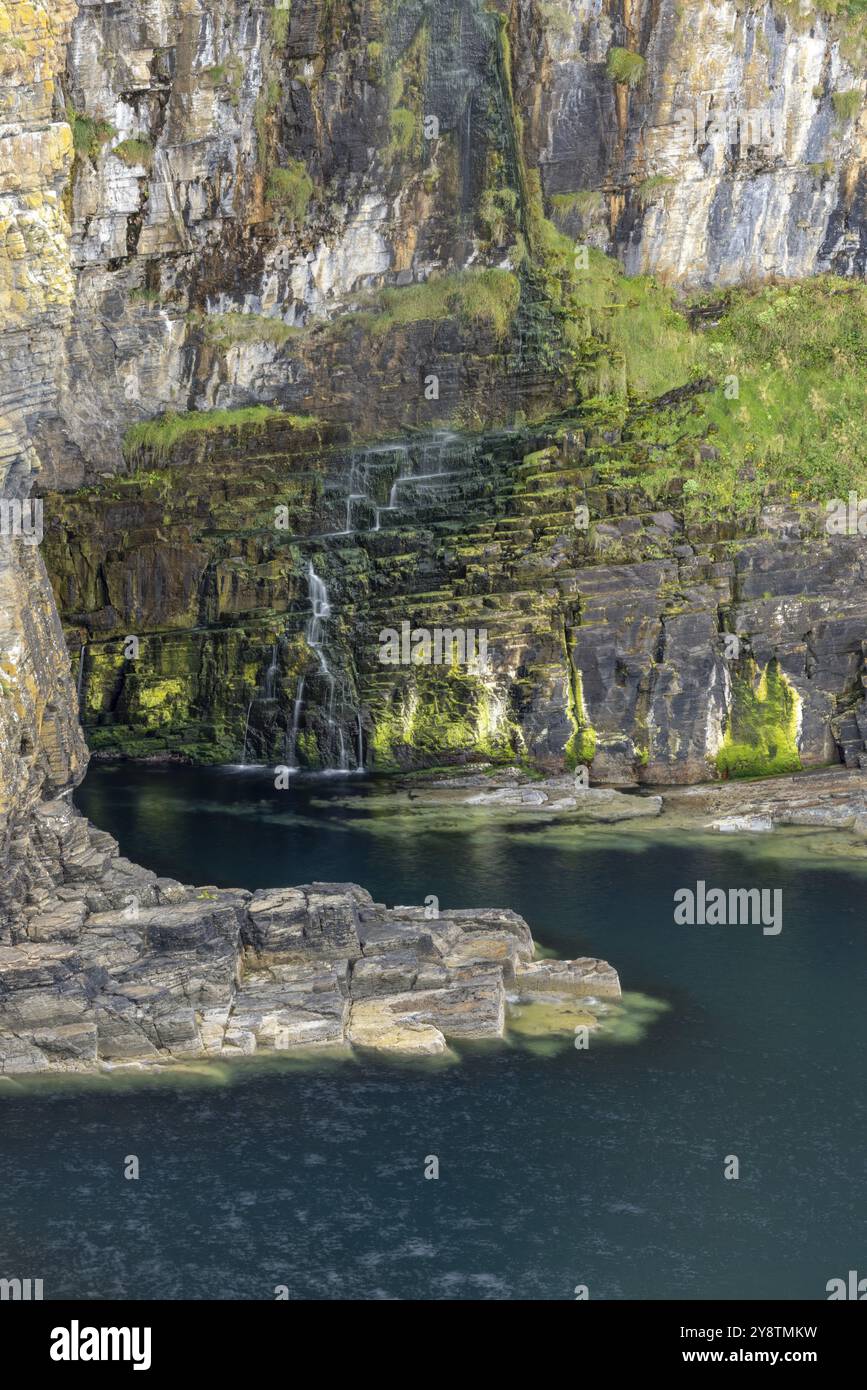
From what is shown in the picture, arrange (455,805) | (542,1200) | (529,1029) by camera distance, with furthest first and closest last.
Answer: (455,805) → (529,1029) → (542,1200)

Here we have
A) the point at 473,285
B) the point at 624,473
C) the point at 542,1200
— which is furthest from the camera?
the point at 473,285

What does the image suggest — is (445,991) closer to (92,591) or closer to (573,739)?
(573,739)

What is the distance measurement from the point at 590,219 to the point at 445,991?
57.3 metres

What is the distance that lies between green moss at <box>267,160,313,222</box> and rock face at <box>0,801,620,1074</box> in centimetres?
4897

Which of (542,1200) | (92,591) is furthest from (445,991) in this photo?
(92,591)

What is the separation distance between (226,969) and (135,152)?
197 feet

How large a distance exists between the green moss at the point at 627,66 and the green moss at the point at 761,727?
3549cm

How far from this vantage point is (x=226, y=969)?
5144cm

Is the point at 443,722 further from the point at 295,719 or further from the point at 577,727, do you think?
the point at 295,719

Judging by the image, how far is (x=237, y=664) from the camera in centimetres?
9069

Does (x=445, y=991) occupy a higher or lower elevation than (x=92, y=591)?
lower

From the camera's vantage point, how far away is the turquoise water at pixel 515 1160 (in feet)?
127

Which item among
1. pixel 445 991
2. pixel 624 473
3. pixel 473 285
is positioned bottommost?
pixel 445 991

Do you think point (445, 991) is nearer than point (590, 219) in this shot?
Yes
